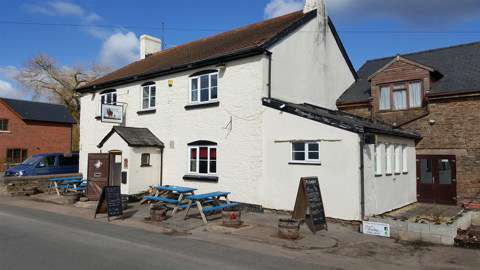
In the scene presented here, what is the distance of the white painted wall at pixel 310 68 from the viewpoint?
15.3 meters

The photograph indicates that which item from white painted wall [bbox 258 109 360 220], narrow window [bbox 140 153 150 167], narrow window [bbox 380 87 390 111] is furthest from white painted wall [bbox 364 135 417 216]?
narrow window [bbox 140 153 150 167]

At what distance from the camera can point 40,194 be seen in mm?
20109

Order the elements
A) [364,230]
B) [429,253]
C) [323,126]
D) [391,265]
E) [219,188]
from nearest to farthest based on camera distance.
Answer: [391,265]
[429,253]
[364,230]
[323,126]
[219,188]

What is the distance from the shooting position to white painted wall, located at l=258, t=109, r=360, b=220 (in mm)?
11891

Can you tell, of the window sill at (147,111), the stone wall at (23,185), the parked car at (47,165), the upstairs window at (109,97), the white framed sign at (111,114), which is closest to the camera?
the window sill at (147,111)

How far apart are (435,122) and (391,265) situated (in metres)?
10.6

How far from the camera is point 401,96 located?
699 inches

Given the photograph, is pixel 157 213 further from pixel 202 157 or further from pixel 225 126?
pixel 225 126

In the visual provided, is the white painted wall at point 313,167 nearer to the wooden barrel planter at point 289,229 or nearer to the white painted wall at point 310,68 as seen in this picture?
the white painted wall at point 310,68

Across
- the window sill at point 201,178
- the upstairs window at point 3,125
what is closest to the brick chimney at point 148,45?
the window sill at point 201,178

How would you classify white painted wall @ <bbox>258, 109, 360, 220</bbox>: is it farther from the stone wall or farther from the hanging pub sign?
the stone wall

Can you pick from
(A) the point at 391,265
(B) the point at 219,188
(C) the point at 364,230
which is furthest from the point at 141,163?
(A) the point at 391,265

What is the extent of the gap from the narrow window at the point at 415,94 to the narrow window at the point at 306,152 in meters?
7.16

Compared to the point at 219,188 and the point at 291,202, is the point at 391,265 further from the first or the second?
the point at 219,188
